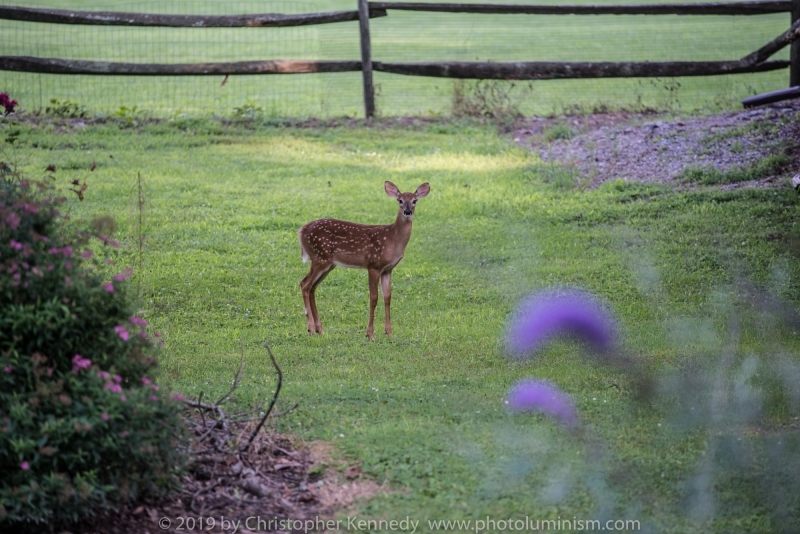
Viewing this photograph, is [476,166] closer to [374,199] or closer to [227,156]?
[374,199]

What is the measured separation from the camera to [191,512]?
197 inches

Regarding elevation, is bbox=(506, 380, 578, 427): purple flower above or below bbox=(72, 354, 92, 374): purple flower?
below

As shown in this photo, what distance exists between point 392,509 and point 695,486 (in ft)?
5.03

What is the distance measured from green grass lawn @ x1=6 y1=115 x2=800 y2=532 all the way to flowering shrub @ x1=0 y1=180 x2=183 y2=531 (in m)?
1.13

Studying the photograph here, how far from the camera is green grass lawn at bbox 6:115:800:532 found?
5.34 meters

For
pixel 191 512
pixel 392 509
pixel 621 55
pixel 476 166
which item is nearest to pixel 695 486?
pixel 392 509

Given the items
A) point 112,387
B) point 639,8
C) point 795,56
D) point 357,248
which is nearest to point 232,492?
point 112,387

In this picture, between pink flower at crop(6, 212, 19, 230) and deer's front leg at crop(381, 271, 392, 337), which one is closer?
pink flower at crop(6, 212, 19, 230)

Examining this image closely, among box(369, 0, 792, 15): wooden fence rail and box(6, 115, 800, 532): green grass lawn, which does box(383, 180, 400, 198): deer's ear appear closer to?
box(6, 115, 800, 532): green grass lawn

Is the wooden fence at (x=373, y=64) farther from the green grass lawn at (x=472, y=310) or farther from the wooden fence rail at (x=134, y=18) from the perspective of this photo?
the green grass lawn at (x=472, y=310)

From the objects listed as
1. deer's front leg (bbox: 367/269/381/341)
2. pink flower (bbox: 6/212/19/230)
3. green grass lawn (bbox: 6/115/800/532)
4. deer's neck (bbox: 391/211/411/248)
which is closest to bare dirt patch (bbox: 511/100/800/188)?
green grass lawn (bbox: 6/115/800/532)

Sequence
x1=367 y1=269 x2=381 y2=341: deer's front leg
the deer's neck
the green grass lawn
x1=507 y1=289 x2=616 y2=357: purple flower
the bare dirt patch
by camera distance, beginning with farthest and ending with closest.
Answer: the bare dirt patch → the deer's neck → x1=367 y1=269 x2=381 y2=341: deer's front leg → x1=507 y1=289 x2=616 y2=357: purple flower → the green grass lawn

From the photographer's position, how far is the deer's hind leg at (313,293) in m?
8.05

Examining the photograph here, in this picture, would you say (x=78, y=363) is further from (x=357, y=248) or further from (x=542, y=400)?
(x=357, y=248)
